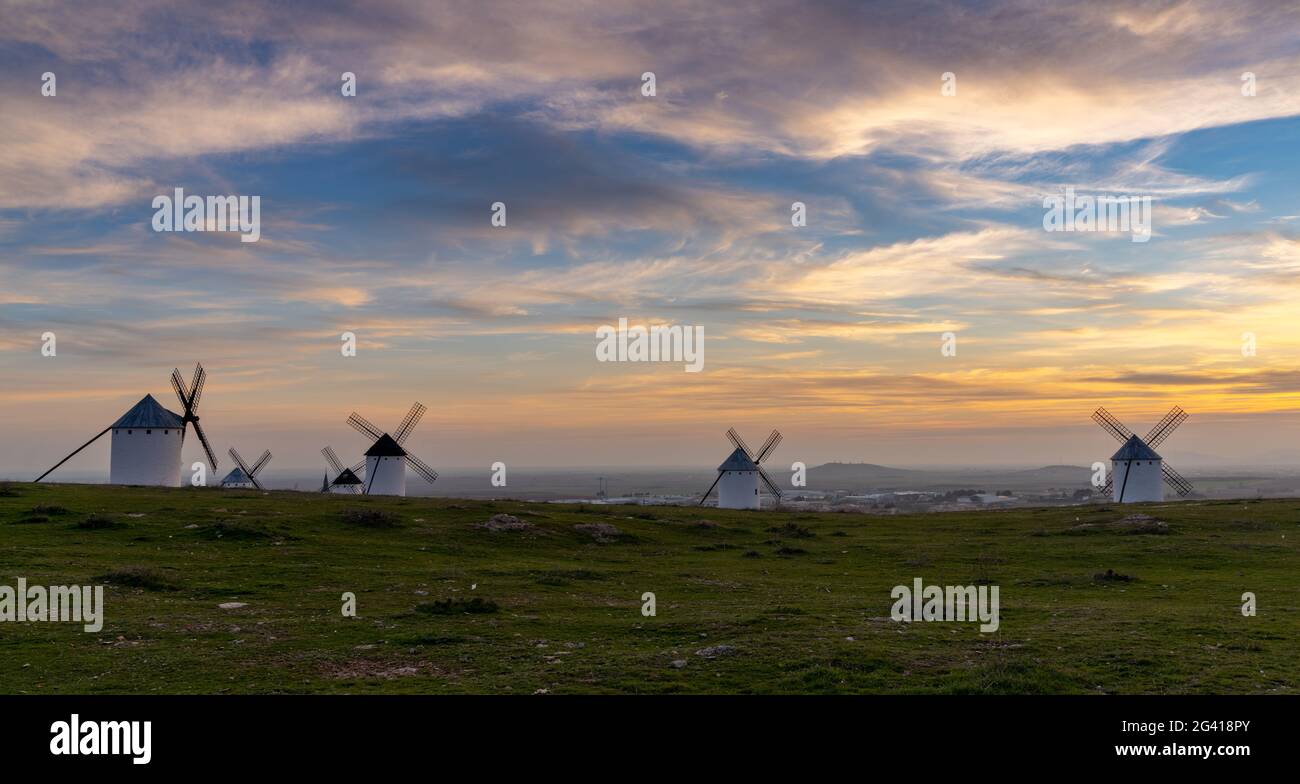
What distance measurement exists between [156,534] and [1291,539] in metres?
61.1

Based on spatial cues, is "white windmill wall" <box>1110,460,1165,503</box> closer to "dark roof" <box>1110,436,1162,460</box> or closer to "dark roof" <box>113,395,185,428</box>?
"dark roof" <box>1110,436,1162,460</box>

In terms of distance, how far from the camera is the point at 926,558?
43188 mm

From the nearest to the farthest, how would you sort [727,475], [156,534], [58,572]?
1. [58,572]
2. [156,534]
3. [727,475]

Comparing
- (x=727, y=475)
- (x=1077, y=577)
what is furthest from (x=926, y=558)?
(x=727, y=475)

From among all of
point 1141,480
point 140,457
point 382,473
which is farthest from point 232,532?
point 1141,480

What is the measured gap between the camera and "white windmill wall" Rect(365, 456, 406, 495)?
307 ft

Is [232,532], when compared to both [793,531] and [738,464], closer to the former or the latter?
[793,531]

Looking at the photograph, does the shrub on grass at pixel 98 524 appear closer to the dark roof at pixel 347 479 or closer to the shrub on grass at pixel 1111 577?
the shrub on grass at pixel 1111 577

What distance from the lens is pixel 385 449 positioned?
9444 centimetres
